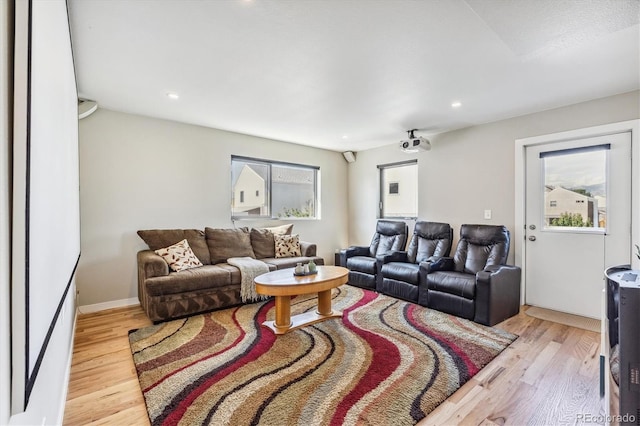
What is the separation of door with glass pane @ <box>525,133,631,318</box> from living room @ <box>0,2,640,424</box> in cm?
19

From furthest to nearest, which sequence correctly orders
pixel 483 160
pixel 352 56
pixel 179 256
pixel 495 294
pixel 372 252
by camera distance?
pixel 372 252, pixel 483 160, pixel 179 256, pixel 495 294, pixel 352 56

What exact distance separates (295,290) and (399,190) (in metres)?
3.30

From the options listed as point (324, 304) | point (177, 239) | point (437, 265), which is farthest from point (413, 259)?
point (177, 239)

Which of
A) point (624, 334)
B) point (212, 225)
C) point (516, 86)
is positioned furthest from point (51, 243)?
point (516, 86)

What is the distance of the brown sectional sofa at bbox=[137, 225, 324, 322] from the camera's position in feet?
10.3

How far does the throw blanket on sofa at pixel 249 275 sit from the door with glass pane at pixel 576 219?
3414 mm

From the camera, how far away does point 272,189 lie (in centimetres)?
515

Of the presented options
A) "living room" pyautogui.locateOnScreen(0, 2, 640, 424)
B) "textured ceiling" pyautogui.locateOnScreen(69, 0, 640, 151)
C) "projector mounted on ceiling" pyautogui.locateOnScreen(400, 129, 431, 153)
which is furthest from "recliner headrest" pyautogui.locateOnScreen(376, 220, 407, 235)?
"textured ceiling" pyautogui.locateOnScreen(69, 0, 640, 151)

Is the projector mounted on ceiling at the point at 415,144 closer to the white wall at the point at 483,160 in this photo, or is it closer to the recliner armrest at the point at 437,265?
the white wall at the point at 483,160

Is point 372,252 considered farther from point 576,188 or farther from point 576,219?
point 576,188

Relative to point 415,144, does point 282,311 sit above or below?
below

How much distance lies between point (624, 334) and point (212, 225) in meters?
4.33

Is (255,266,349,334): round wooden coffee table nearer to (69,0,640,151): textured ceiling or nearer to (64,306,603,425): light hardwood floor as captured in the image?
(64,306,603,425): light hardwood floor

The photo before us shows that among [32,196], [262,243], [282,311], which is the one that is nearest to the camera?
[32,196]
